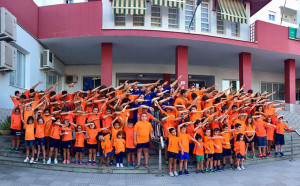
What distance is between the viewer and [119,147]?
5.52 metres

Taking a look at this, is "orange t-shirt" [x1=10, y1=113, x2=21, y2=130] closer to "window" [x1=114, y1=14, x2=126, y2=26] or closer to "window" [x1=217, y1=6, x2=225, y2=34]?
Result: "window" [x1=114, y1=14, x2=126, y2=26]

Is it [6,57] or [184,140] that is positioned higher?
[6,57]

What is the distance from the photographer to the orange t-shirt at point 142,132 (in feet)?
18.2

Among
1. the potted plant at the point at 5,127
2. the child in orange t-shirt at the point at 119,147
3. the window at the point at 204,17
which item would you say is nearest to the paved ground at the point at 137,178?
the child in orange t-shirt at the point at 119,147

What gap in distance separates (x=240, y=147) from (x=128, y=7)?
22.3 ft

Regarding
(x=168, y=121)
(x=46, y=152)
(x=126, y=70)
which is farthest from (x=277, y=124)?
(x=126, y=70)

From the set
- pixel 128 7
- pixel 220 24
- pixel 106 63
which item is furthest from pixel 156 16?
pixel 220 24

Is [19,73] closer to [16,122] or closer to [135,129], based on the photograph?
[16,122]

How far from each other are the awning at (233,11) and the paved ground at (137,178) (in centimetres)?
720

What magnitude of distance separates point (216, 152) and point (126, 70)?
874cm

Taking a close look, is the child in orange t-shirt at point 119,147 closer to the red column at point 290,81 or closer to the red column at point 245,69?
the red column at point 245,69

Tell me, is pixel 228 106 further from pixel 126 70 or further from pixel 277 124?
pixel 126 70

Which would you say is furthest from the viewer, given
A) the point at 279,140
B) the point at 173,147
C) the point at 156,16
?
the point at 156,16

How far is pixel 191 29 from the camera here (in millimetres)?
10305
